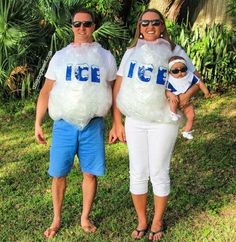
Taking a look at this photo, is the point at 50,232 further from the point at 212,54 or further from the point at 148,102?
the point at 212,54

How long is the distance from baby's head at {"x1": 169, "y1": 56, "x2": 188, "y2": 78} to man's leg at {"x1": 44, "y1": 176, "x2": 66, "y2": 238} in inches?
50.9

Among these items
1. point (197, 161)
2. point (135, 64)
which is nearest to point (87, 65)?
point (135, 64)

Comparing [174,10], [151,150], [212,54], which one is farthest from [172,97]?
[174,10]

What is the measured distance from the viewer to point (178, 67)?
361 centimetres

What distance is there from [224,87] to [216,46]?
0.77m

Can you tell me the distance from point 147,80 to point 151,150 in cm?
56

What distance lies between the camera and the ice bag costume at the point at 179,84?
3.70 m

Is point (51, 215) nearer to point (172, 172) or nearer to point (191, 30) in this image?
point (172, 172)

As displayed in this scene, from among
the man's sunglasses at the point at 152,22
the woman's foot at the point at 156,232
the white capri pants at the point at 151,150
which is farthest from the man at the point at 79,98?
the woman's foot at the point at 156,232

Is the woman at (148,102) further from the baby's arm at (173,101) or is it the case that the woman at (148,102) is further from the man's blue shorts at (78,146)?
the man's blue shorts at (78,146)

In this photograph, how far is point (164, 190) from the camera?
4035 millimetres

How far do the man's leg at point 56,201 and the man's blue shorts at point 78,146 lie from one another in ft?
0.36

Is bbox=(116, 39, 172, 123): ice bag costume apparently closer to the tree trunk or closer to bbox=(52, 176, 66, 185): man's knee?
bbox=(52, 176, 66, 185): man's knee

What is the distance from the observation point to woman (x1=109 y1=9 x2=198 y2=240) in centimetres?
372
